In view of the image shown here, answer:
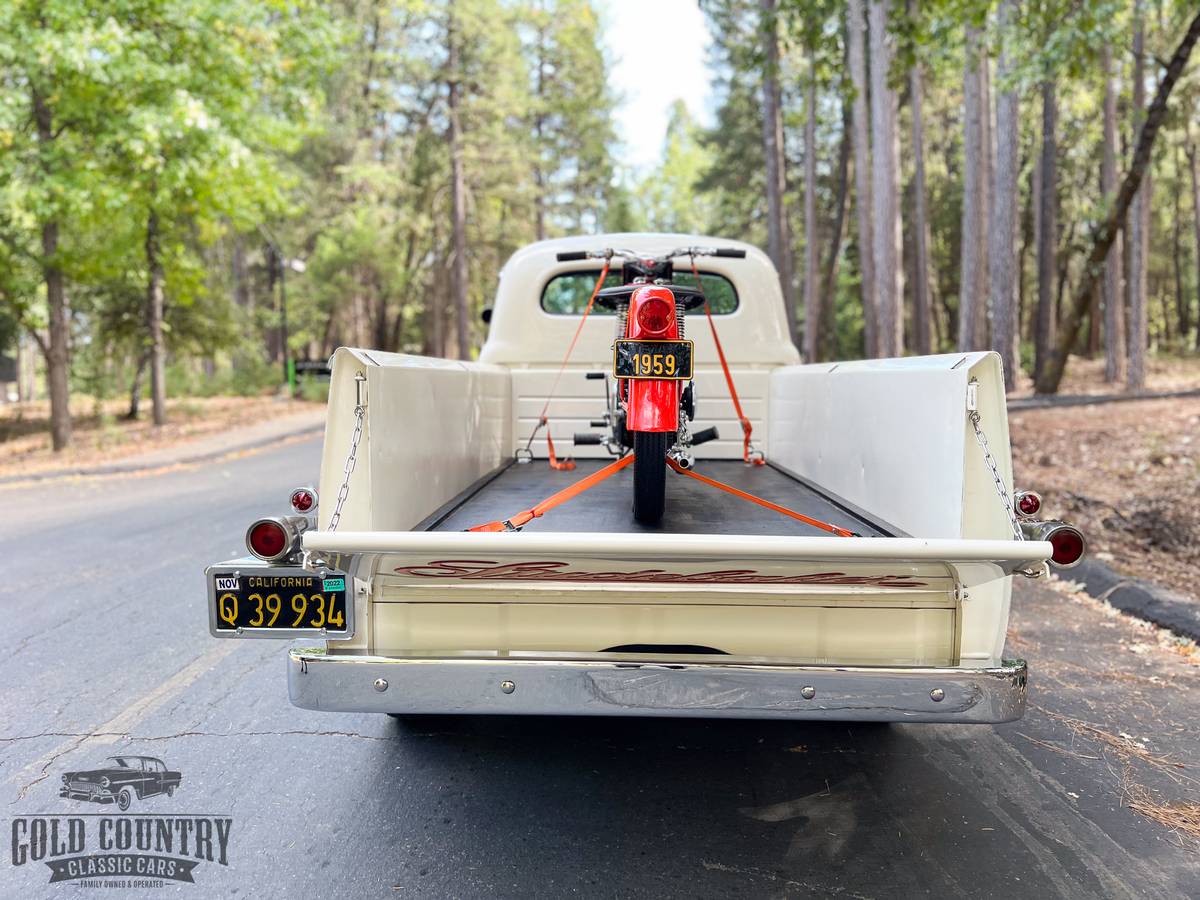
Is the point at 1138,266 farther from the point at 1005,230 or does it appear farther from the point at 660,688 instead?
the point at 660,688

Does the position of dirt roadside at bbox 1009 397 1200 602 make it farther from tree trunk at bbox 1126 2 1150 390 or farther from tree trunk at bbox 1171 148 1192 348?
tree trunk at bbox 1171 148 1192 348

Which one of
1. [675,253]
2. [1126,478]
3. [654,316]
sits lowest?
[1126,478]

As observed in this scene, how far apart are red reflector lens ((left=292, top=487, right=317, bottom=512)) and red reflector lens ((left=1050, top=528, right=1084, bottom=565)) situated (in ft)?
8.14

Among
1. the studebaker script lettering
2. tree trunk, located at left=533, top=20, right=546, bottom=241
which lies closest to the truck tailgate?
the studebaker script lettering

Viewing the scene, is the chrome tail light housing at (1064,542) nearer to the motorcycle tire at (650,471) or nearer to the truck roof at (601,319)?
the motorcycle tire at (650,471)

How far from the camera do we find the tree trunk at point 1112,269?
2094 centimetres

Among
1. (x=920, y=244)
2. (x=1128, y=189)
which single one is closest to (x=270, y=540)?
(x=1128, y=189)

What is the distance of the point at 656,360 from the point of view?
339cm

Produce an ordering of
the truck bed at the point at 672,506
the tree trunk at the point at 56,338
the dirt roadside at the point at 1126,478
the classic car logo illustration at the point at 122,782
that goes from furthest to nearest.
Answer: the tree trunk at the point at 56,338
the dirt roadside at the point at 1126,478
the truck bed at the point at 672,506
the classic car logo illustration at the point at 122,782

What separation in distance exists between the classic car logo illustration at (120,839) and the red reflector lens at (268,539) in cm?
100

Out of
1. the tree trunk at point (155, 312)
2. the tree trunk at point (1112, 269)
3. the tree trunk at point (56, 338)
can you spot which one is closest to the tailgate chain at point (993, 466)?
the tree trunk at point (56, 338)

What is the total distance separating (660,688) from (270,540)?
124 centimetres

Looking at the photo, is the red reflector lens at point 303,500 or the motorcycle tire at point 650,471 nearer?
the red reflector lens at point 303,500

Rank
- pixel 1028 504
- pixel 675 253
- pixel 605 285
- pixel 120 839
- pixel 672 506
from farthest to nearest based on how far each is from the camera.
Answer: pixel 605 285 → pixel 675 253 → pixel 672 506 → pixel 1028 504 → pixel 120 839
